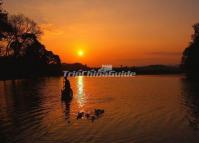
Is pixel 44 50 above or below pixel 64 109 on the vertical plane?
above

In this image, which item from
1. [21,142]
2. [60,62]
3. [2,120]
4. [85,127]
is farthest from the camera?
[60,62]

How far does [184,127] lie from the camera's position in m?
21.6

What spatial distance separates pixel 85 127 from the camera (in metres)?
21.5

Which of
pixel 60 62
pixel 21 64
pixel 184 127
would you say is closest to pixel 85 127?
pixel 184 127

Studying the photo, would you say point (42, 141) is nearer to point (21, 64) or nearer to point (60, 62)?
point (21, 64)

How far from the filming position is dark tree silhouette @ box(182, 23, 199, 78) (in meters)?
92.5

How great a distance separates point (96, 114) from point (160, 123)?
18.7ft

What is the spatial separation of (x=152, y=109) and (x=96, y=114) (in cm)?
667

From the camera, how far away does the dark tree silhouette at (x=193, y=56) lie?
92.5m

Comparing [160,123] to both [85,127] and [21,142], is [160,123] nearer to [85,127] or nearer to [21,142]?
[85,127]

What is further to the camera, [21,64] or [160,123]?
[21,64]

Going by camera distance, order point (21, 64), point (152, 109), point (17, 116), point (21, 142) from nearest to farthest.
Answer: point (21, 142)
point (17, 116)
point (152, 109)
point (21, 64)

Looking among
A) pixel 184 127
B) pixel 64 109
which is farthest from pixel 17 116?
pixel 184 127

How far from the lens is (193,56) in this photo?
305ft
